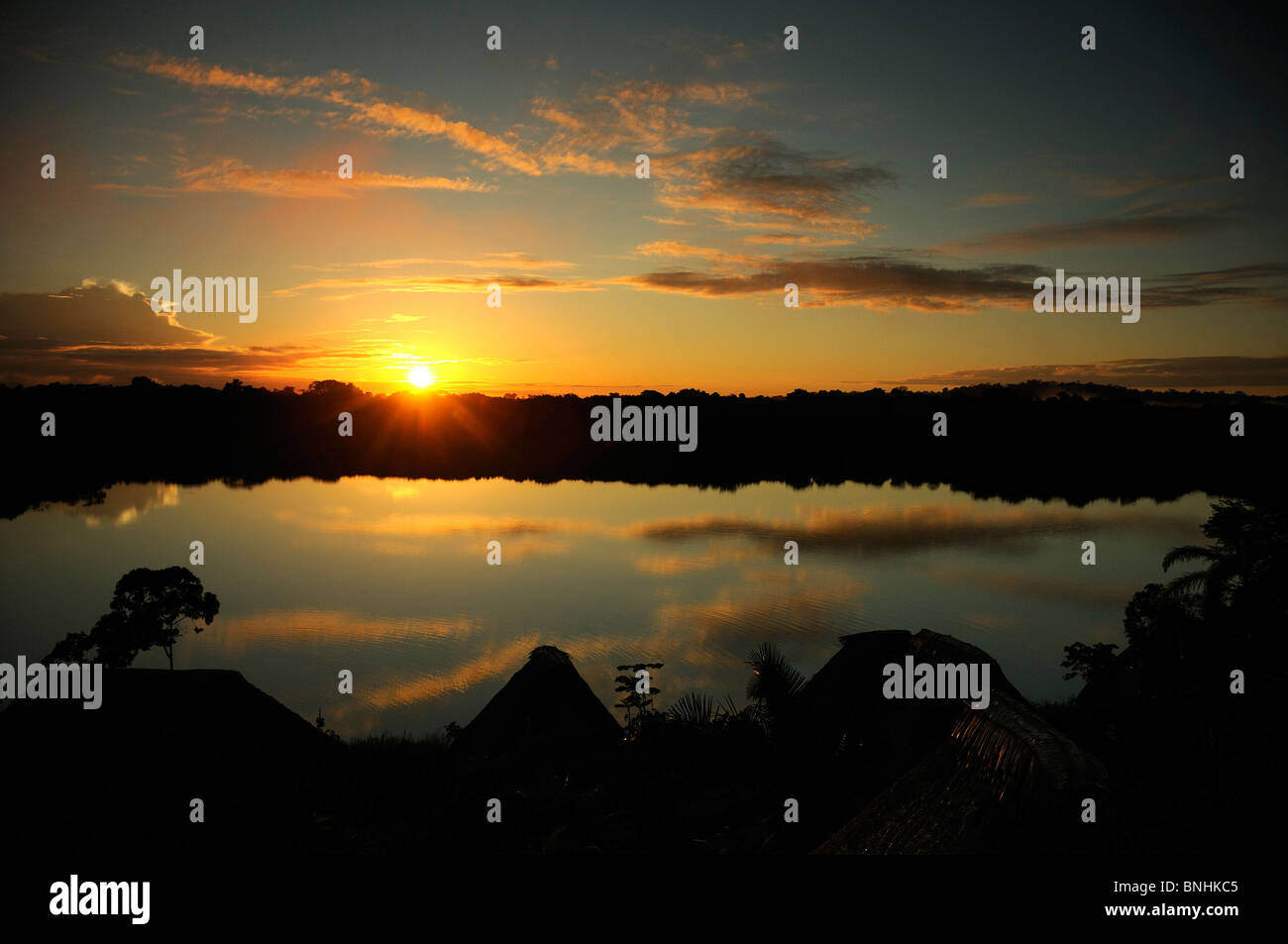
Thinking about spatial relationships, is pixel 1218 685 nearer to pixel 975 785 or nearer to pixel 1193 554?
pixel 1193 554

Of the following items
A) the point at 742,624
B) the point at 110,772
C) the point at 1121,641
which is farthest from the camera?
the point at 742,624

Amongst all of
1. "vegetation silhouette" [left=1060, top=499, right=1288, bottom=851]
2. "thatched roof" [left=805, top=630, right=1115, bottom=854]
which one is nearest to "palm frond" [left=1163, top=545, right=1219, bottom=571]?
"vegetation silhouette" [left=1060, top=499, right=1288, bottom=851]

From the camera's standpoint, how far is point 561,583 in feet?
125

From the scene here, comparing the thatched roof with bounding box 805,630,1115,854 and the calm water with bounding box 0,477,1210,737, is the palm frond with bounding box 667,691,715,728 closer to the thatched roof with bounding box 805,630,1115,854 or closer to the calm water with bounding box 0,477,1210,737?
the thatched roof with bounding box 805,630,1115,854

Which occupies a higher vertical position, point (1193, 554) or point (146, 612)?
point (1193, 554)

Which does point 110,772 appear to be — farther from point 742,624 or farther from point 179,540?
point 179,540

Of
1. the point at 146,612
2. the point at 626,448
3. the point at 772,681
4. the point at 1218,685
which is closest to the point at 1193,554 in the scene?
the point at 1218,685

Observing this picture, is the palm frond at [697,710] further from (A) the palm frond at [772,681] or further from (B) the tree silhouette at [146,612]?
(B) the tree silhouette at [146,612]

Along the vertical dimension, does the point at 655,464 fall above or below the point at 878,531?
above

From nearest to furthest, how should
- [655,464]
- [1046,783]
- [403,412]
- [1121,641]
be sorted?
[1046,783] → [1121,641] → [655,464] → [403,412]

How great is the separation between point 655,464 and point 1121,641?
286ft

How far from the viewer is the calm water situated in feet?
84.9

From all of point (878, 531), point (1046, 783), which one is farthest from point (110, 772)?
point (878, 531)
